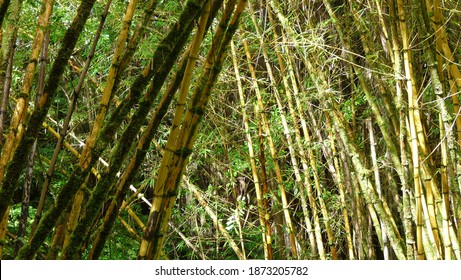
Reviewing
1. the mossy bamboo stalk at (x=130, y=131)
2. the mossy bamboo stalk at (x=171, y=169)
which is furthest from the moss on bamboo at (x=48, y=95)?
the mossy bamboo stalk at (x=171, y=169)

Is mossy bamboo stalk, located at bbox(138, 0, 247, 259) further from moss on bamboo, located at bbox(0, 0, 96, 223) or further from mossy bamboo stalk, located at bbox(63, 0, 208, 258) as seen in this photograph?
moss on bamboo, located at bbox(0, 0, 96, 223)

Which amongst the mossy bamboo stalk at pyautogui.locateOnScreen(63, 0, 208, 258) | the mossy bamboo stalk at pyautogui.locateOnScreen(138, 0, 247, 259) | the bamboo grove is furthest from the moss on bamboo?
the mossy bamboo stalk at pyautogui.locateOnScreen(138, 0, 247, 259)

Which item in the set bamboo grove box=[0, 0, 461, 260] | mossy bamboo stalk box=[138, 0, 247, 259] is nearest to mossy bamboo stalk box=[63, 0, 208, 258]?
bamboo grove box=[0, 0, 461, 260]

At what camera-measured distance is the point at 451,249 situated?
91.8 inches

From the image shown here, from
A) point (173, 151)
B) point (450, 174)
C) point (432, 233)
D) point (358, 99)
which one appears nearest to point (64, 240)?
point (173, 151)

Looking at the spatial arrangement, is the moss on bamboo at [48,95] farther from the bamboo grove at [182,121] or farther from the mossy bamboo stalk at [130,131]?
the mossy bamboo stalk at [130,131]

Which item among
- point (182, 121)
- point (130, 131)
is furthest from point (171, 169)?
point (182, 121)

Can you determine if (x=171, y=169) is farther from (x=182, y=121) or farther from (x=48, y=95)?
(x=182, y=121)

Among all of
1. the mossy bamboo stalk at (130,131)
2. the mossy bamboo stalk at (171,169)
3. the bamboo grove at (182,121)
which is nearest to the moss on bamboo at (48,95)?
the bamboo grove at (182,121)

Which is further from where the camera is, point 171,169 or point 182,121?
point 182,121

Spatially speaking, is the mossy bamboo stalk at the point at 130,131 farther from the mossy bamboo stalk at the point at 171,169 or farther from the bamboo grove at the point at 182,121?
the mossy bamboo stalk at the point at 171,169

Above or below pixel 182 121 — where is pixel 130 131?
below

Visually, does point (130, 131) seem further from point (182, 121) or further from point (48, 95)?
point (182, 121)

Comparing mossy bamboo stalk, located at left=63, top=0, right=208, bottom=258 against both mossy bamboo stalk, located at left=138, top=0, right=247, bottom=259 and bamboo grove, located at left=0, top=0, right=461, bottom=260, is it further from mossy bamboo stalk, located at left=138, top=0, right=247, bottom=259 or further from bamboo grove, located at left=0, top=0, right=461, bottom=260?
mossy bamboo stalk, located at left=138, top=0, right=247, bottom=259
